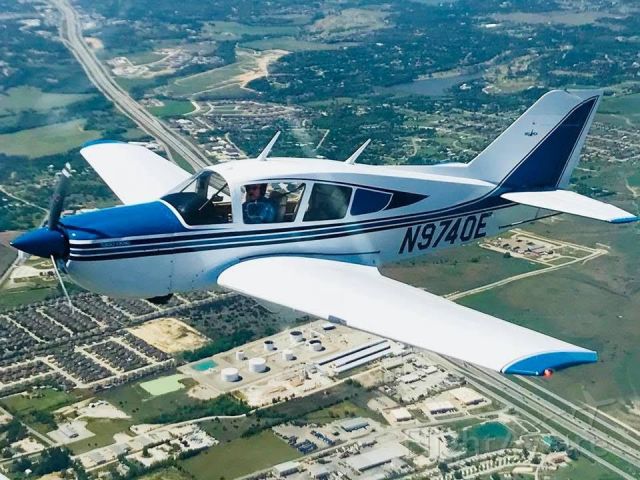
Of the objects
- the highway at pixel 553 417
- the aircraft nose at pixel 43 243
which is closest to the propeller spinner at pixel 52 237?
the aircraft nose at pixel 43 243

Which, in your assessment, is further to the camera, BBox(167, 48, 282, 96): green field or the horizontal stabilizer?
BBox(167, 48, 282, 96): green field

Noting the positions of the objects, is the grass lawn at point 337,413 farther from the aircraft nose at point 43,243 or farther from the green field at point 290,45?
the green field at point 290,45

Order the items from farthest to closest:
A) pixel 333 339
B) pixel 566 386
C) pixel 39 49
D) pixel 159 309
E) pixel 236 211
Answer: pixel 39 49, pixel 159 309, pixel 333 339, pixel 566 386, pixel 236 211

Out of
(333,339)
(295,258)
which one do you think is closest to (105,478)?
(333,339)

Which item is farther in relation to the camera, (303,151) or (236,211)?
(303,151)

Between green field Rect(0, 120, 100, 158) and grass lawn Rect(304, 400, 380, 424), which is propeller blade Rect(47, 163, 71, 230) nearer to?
grass lawn Rect(304, 400, 380, 424)

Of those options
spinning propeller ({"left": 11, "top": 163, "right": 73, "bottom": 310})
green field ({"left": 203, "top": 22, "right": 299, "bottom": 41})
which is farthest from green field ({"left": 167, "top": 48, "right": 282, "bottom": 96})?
spinning propeller ({"left": 11, "top": 163, "right": 73, "bottom": 310})

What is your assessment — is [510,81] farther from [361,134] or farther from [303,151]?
[303,151]
